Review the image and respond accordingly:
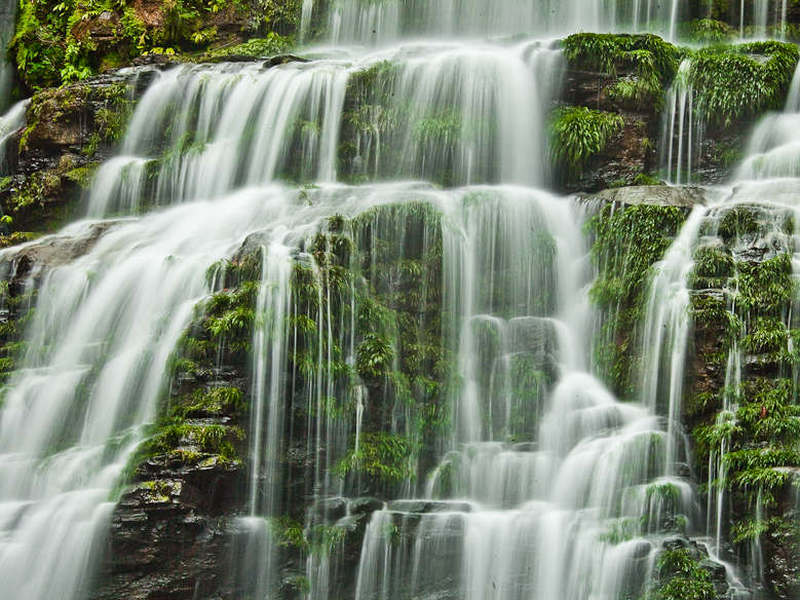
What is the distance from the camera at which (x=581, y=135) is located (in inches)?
611

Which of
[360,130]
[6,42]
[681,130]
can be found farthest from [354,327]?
[6,42]

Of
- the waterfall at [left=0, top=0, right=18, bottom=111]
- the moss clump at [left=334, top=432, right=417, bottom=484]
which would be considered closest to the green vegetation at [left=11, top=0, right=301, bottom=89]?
the waterfall at [left=0, top=0, right=18, bottom=111]

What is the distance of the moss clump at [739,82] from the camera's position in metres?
15.7

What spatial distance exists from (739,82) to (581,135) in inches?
108

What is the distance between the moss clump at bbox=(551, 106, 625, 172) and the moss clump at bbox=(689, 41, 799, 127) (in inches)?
60.3

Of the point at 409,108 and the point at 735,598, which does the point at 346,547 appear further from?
the point at 409,108

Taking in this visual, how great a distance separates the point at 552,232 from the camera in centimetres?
1352

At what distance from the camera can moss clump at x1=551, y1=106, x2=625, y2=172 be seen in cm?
1550

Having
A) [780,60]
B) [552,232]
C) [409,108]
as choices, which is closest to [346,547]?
Result: [552,232]

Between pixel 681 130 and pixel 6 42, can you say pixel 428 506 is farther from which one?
pixel 6 42

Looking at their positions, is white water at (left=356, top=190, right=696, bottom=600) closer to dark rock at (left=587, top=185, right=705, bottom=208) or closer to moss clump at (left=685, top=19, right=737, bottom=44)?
dark rock at (left=587, top=185, right=705, bottom=208)

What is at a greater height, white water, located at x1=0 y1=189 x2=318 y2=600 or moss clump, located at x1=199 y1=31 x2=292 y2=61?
moss clump, located at x1=199 y1=31 x2=292 y2=61

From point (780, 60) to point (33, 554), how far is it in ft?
43.8

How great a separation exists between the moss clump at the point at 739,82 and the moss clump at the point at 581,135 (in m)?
1.53
